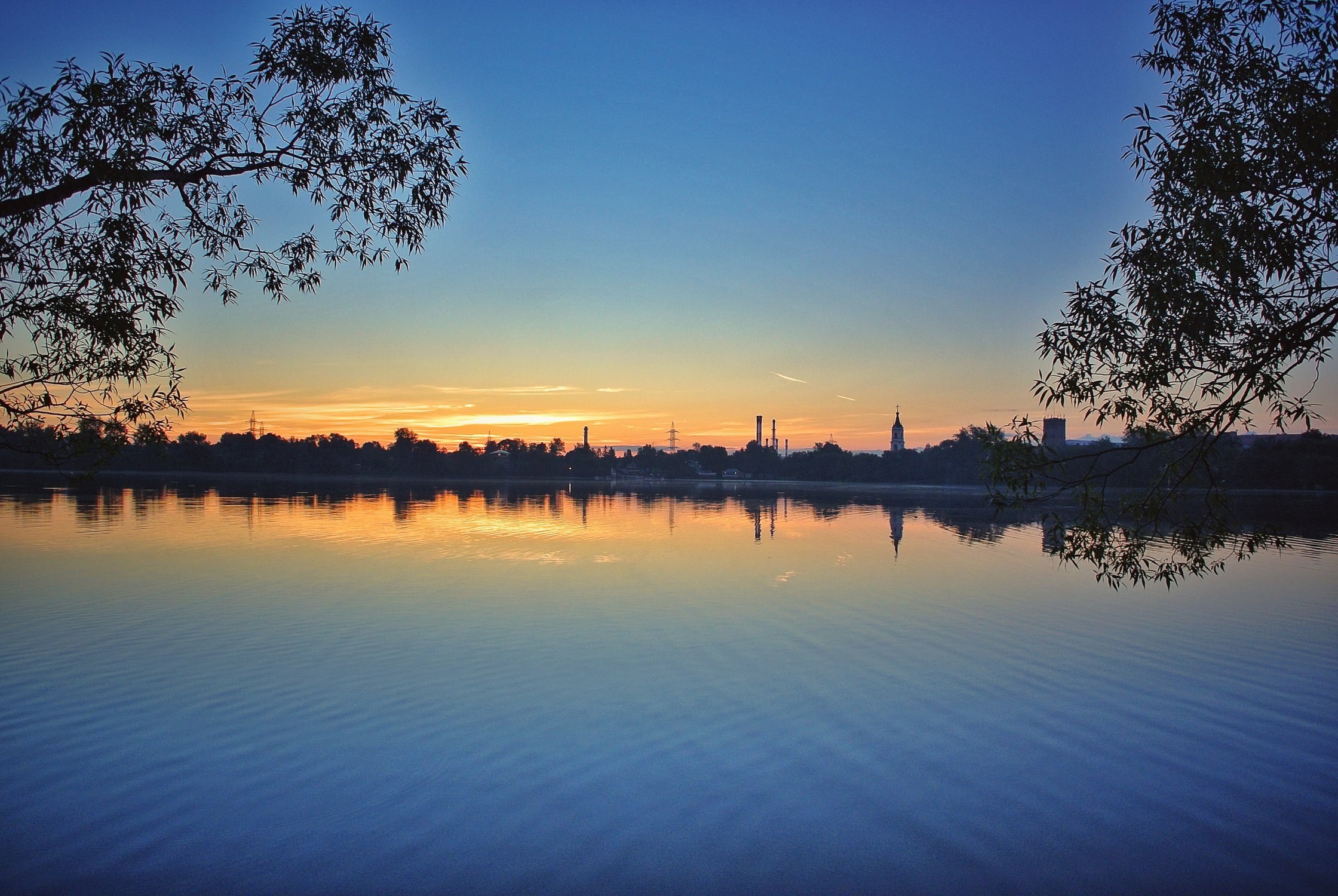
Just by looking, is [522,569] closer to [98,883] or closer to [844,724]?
[844,724]

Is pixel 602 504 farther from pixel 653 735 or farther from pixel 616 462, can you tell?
pixel 616 462

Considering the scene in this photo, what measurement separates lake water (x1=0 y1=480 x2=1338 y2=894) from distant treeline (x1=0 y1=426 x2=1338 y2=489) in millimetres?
57438

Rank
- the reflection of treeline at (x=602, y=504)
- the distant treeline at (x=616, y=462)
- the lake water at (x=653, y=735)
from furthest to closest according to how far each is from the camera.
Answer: the distant treeline at (x=616, y=462) < the reflection of treeline at (x=602, y=504) < the lake water at (x=653, y=735)

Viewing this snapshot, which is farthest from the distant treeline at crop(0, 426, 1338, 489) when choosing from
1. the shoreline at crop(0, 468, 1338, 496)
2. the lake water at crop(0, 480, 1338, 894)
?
→ the lake water at crop(0, 480, 1338, 894)

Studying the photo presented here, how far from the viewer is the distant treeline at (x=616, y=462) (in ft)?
255

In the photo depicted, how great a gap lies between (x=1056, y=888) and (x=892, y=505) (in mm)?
52223

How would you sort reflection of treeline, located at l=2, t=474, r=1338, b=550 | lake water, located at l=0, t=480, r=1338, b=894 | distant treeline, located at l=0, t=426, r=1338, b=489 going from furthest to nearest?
distant treeline, located at l=0, t=426, r=1338, b=489 < reflection of treeline, located at l=2, t=474, r=1338, b=550 < lake water, located at l=0, t=480, r=1338, b=894

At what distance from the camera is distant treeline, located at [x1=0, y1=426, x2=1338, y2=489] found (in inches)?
3059

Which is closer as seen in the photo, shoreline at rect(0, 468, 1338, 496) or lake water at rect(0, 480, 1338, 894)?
lake water at rect(0, 480, 1338, 894)

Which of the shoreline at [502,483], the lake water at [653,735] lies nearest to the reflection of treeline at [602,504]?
the shoreline at [502,483]

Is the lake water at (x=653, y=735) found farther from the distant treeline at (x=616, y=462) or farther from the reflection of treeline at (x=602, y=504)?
the distant treeline at (x=616, y=462)

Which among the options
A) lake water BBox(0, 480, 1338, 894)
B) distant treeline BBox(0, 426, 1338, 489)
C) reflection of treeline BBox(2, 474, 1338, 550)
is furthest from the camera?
distant treeline BBox(0, 426, 1338, 489)

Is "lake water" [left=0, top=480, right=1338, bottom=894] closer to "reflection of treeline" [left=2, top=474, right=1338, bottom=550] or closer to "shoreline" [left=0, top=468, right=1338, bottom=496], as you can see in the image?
"reflection of treeline" [left=2, top=474, right=1338, bottom=550]

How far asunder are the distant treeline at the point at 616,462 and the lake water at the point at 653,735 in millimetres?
57438
